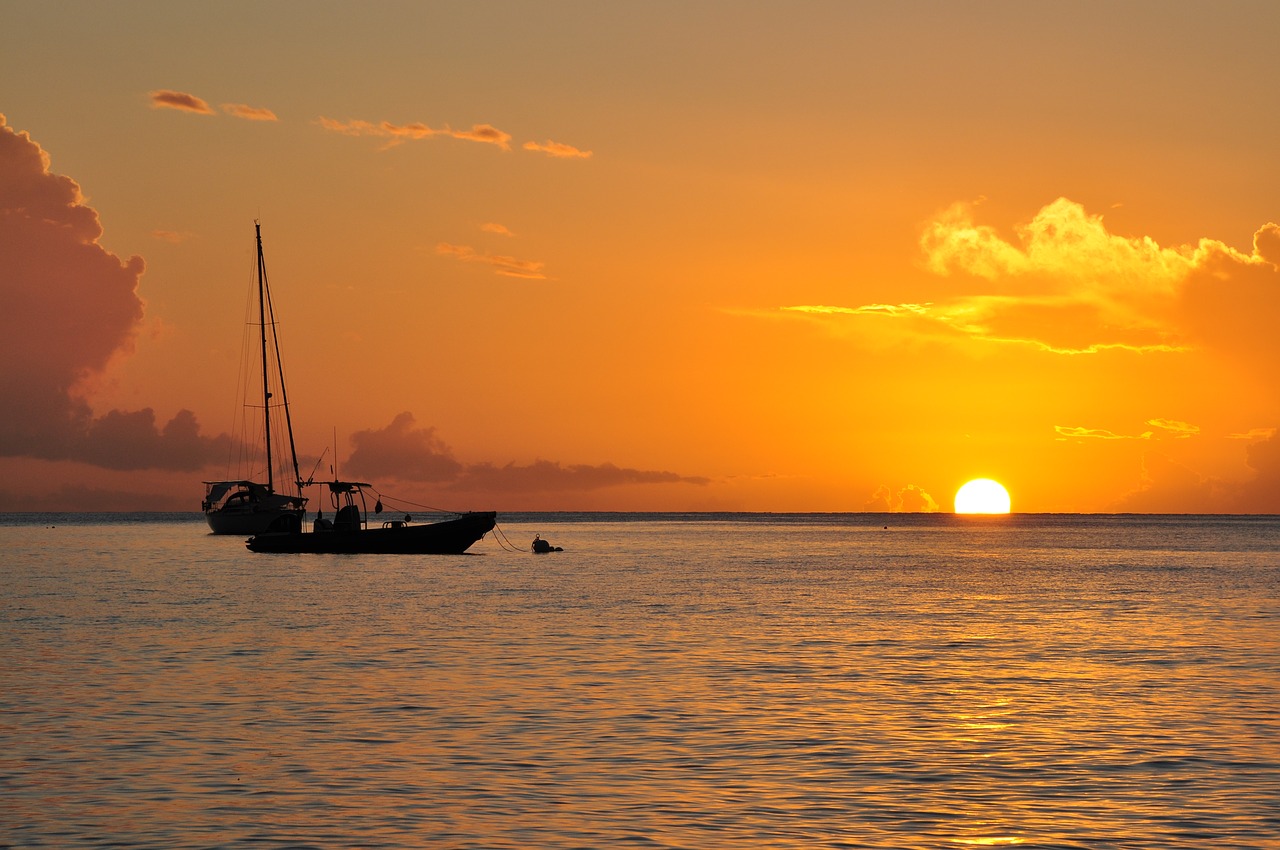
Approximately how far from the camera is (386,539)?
331 feet

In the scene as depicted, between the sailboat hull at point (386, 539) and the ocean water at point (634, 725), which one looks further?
the sailboat hull at point (386, 539)

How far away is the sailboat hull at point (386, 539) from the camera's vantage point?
328 ft

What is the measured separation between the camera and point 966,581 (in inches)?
3430

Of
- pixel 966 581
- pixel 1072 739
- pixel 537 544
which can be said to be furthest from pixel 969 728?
pixel 537 544

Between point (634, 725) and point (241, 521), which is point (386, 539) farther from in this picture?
point (634, 725)

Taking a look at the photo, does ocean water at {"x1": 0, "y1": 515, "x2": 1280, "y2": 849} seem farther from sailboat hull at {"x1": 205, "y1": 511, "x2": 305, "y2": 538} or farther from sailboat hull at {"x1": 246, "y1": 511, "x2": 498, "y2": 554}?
sailboat hull at {"x1": 205, "y1": 511, "x2": 305, "y2": 538}

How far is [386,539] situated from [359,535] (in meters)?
2.00

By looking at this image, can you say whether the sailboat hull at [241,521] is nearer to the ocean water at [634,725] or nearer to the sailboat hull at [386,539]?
the sailboat hull at [386,539]

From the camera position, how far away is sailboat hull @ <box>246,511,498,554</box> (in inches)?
3937

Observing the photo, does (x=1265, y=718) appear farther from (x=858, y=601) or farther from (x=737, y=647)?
(x=858, y=601)

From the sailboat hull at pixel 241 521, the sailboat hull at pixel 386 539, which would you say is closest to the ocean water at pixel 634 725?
the sailboat hull at pixel 386 539

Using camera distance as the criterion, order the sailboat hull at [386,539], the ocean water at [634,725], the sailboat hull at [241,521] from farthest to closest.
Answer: the sailboat hull at [241,521] < the sailboat hull at [386,539] < the ocean water at [634,725]

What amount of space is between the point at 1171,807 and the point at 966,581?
Result: 6940 centimetres

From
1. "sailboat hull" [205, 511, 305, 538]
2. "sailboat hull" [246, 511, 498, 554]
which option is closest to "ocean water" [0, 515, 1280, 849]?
"sailboat hull" [246, 511, 498, 554]
